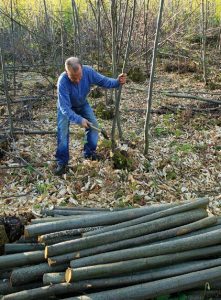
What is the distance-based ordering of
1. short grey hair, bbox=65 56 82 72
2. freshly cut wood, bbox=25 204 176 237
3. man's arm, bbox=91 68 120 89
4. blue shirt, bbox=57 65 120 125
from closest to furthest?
1. freshly cut wood, bbox=25 204 176 237
2. short grey hair, bbox=65 56 82 72
3. blue shirt, bbox=57 65 120 125
4. man's arm, bbox=91 68 120 89

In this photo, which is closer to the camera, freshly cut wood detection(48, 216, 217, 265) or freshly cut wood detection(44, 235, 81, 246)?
freshly cut wood detection(48, 216, 217, 265)

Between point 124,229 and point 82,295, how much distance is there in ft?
2.38

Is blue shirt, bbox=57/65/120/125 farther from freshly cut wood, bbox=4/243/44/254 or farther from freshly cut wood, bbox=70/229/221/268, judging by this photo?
freshly cut wood, bbox=70/229/221/268

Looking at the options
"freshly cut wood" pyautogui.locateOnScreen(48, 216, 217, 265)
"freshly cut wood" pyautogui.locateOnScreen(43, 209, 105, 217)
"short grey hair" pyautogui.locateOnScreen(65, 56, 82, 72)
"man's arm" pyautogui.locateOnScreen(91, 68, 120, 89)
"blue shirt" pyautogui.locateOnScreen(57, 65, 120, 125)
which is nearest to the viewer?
"freshly cut wood" pyautogui.locateOnScreen(48, 216, 217, 265)

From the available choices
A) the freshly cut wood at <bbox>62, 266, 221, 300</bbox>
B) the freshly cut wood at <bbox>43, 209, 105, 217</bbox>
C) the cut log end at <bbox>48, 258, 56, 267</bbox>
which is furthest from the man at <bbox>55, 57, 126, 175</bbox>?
the freshly cut wood at <bbox>62, 266, 221, 300</bbox>

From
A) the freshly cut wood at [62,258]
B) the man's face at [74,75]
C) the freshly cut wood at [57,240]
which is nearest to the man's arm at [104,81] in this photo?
the man's face at [74,75]

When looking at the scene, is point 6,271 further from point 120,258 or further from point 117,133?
point 117,133

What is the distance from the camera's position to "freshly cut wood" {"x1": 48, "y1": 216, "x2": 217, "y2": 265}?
143 inches

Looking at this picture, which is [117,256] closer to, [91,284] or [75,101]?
[91,284]

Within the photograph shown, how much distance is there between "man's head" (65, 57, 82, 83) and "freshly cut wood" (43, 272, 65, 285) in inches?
117

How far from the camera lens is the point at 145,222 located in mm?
3936

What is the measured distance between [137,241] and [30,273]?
1.04 m

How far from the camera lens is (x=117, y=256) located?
359 centimetres

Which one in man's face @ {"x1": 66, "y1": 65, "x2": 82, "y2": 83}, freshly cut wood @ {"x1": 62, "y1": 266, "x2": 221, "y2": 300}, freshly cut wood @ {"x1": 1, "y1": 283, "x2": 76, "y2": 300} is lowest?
freshly cut wood @ {"x1": 1, "y1": 283, "x2": 76, "y2": 300}
